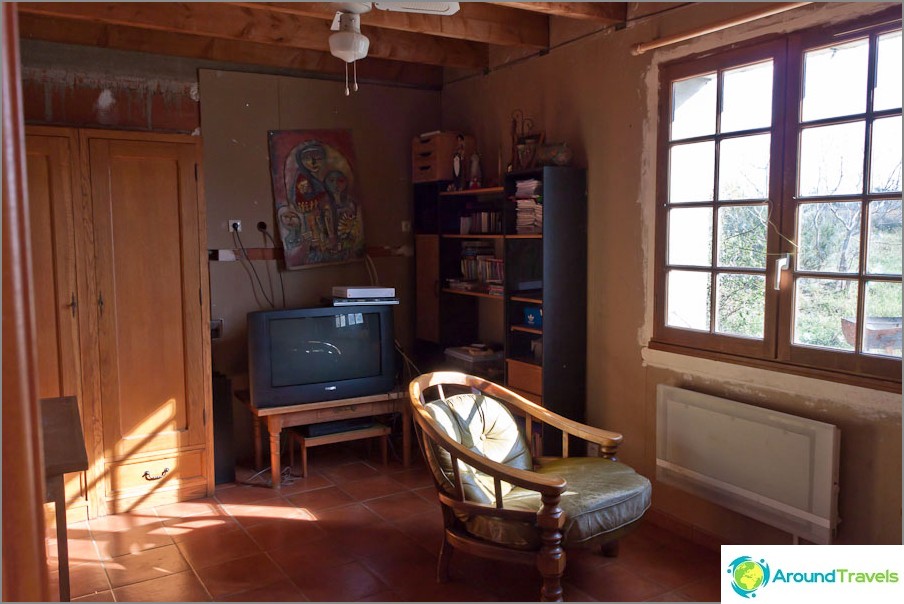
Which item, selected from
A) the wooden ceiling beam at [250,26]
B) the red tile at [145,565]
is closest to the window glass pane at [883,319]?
the wooden ceiling beam at [250,26]

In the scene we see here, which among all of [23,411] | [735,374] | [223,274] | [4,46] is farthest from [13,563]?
[223,274]

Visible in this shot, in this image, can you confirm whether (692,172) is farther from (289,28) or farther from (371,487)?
(371,487)

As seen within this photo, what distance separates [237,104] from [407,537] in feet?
9.47

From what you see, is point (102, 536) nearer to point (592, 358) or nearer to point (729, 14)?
point (592, 358)

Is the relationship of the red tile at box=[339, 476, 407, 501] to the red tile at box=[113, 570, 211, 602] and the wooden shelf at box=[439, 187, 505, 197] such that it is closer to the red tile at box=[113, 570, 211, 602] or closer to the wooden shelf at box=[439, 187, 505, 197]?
the red tile at box=[113, 570, 211, 602]

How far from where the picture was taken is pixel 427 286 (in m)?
5.02

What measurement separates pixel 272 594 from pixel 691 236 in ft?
8.20

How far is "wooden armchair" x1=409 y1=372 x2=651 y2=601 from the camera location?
271 centimetres

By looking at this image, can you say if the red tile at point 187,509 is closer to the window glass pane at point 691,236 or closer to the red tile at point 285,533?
the red tile at point 285,533

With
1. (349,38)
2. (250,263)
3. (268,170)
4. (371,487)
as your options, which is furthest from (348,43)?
(371,487)

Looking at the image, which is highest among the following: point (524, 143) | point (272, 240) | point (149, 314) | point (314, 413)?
point (524, 143)

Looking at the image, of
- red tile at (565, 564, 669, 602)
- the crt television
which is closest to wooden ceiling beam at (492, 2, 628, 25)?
the crt television

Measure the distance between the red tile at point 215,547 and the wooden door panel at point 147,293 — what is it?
0.68 meters

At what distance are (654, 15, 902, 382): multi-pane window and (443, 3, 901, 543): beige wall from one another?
0.09 meters
